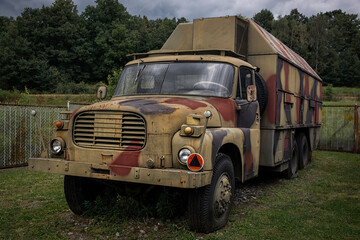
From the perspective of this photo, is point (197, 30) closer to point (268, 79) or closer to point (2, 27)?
point (268, 79)

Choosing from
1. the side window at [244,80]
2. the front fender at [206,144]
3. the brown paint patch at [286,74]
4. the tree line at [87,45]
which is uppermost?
the tree line at [87,45]

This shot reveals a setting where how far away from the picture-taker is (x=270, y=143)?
749 cm

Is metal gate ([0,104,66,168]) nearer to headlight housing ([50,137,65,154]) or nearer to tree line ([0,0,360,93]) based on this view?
headlight housing ([50,137,65,154])

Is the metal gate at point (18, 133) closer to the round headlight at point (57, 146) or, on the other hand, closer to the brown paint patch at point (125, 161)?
the round headlight at point (57, 146)

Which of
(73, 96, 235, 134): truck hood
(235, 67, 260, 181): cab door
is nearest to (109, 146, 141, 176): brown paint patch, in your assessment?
(73, 96, 235, 134): truck hood

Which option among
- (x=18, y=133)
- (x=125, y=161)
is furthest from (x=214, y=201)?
(x=18, y=133)

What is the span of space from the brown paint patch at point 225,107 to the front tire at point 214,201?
0.70 m

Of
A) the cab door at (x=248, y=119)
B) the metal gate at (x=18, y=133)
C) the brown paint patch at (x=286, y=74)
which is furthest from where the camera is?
the metal gate at (x=18, y=133)

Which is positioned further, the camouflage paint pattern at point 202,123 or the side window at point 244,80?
the side window at point 244,80

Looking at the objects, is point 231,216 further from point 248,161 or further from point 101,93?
point 101,93

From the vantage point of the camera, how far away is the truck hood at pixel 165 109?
15.4 feet

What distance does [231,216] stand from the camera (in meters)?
5.93

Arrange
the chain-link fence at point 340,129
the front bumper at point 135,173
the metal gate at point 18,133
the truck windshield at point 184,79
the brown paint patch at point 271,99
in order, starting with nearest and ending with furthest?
the front bumper at point 135,173 → the truck windshield at point 184,79 → the brown paint patch at point 271,99 → the metal gate at point 18,133 → the chain-link fence at point 340,129

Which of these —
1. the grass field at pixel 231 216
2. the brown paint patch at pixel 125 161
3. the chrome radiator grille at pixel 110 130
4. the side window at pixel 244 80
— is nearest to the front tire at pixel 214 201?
the grass field at pixel 231 216
